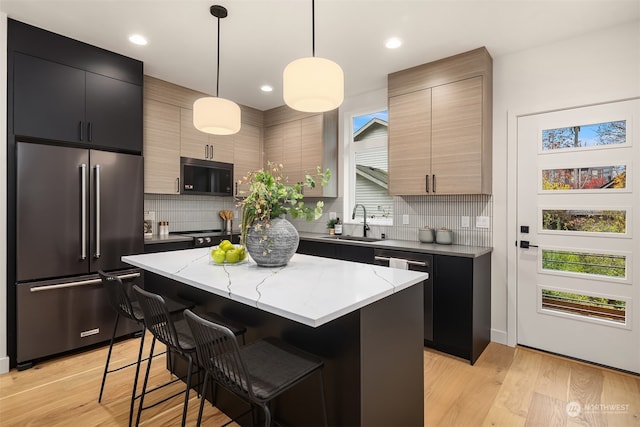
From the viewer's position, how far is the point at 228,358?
1.31 metres

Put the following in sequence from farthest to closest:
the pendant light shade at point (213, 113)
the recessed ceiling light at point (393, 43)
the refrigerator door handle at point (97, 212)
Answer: the refrigerator door handle at point (97, 212)
the recessed ceiling light at point (393, 43)
the pendant light shade at point (213, 113)

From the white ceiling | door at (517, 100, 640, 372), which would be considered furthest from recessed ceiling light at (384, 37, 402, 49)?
door at (517, 100, 640, 372)

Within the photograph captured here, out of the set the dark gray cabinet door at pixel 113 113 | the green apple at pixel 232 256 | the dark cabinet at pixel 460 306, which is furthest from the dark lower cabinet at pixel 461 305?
the dark gray cabinet door at pixel 113 113

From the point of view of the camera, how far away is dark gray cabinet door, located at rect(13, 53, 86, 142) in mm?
2594

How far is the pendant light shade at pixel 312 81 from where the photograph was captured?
166 centimetres

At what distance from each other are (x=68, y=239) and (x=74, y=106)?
3.67 ft

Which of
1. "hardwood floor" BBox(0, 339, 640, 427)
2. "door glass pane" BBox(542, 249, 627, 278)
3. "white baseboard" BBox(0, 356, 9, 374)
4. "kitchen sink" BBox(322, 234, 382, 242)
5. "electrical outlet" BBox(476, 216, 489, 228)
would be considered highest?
"electrical outlet" BBox(476, 216, 489, 228)

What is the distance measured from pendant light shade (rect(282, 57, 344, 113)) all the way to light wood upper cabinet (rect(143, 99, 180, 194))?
99.1 inches

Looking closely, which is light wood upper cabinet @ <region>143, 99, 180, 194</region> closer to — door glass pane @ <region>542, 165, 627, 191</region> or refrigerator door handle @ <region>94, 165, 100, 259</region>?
refrigerator door handle @ <region>94, 165, 100, 259</region>

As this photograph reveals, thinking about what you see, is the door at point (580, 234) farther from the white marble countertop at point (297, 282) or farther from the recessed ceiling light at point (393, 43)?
the white marble countertop at point (297, 282)

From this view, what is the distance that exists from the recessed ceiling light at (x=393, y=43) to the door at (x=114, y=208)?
2.49m

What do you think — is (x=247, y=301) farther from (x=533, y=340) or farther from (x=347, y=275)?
(x=533, y=340)

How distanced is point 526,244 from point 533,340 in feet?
2.76

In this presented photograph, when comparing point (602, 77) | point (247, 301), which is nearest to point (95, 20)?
point (247, 301)
